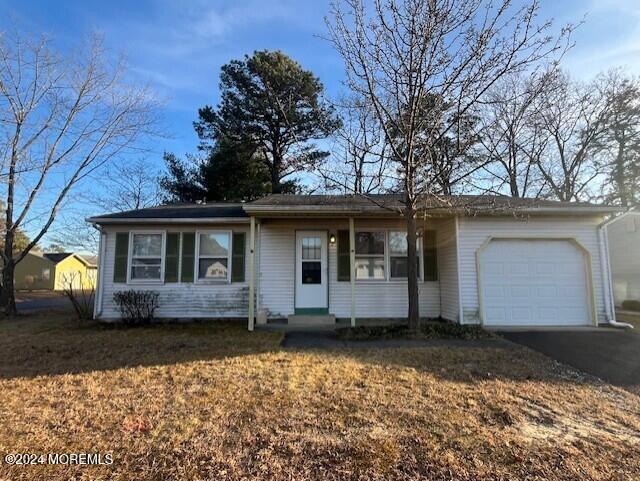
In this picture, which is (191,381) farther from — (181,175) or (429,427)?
(181,175)

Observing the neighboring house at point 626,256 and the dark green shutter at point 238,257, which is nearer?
the dark green shutter at point 238,257

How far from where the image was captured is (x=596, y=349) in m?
6.42

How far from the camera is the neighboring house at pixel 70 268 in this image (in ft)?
105

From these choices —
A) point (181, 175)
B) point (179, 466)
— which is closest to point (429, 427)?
point (179, 466)

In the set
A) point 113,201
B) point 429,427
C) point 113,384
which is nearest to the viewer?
point 429,427

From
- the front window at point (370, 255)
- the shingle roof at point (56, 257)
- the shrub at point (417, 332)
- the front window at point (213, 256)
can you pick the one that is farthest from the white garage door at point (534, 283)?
the shingle roof at point (56, 257)

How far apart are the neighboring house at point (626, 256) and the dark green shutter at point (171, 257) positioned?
1550cm

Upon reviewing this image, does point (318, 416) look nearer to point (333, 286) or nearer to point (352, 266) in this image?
point (352, 266)

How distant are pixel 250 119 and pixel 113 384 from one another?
15.7 meters

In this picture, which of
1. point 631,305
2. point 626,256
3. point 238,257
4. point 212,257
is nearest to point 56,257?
point 212,257

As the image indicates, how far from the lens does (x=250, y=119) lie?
59.4ft

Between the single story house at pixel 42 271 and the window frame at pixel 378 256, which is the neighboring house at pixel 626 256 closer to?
the window frame at pixel 378 256

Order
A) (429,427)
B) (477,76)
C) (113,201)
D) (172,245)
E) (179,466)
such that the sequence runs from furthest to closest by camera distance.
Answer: (113,201) → (172,245) → (477,76) → (429,427) → (179,466)

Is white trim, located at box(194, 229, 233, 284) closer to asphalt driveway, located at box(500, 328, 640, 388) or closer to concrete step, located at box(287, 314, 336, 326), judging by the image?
concrete step, located at box(287, 314, 336, 326)
